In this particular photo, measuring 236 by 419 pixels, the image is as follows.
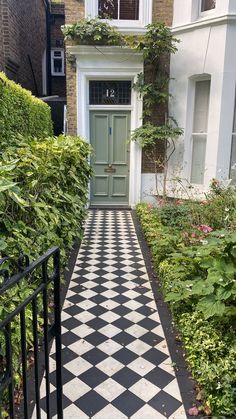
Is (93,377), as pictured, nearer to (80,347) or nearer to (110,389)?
(110,389)

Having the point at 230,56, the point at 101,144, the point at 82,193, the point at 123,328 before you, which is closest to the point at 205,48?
the point at 230,56

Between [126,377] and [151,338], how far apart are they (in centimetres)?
59

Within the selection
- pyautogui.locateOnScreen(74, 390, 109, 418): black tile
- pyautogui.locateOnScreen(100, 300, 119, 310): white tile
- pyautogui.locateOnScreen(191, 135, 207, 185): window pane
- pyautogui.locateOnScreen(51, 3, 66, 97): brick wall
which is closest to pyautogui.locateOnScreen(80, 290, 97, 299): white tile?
pyautogui.locateOnScreen(100, 300, 119, 310): white tile

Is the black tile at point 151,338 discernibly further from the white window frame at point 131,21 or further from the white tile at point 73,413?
the white window frame at point 131,21

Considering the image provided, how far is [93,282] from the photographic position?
173 inches

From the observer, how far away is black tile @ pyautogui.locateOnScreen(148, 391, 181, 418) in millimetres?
2320

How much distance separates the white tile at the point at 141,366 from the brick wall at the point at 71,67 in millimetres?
5922

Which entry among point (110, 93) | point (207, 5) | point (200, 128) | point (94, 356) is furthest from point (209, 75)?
point (94, 356)

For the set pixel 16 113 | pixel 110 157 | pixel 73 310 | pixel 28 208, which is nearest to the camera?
pixel 28 208

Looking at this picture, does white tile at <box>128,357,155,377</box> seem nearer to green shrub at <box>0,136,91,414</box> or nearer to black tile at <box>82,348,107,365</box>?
black tile at <box>82,348,107,365</box>

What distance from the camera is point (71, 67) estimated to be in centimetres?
781

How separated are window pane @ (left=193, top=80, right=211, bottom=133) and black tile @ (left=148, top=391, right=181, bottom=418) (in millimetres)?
6246

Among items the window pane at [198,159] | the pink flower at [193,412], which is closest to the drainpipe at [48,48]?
the window pane at [198,159]

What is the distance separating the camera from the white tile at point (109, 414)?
7.46 ft
